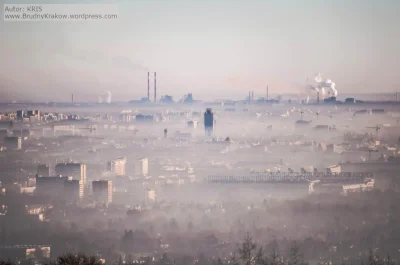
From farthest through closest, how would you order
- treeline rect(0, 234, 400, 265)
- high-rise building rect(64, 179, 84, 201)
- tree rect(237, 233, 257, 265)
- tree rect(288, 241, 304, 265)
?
1. high-rise building rect(64, 179, 84, 201)
2. tree rect(288, 241, 304, 265)
3. treeline rect(0, 234, 400, 265)
4. tree rect(237, 233, 257, 265)

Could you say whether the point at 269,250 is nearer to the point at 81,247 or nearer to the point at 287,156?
the point at 287,156

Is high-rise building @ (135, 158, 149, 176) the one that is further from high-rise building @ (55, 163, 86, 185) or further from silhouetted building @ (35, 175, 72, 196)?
silhouetted building @ (35, 175, 72, 196)

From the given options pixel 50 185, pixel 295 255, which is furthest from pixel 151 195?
pixel 295 255

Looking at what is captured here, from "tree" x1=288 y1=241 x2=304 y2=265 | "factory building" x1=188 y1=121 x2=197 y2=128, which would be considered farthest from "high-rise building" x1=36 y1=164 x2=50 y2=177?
"tree" x1=288 y1=241 x2=304 y2=265

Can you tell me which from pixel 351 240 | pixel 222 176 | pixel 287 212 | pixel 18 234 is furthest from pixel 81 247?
pixel 351 240

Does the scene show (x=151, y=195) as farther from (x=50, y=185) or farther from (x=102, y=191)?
(x=50, y=185)

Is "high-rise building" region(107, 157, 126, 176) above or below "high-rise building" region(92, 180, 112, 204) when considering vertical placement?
above

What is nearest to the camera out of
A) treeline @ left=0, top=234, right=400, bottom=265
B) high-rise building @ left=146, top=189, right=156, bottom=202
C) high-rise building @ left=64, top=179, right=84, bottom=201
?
treeline @ left=0, top=234, right=400, bottom=265
